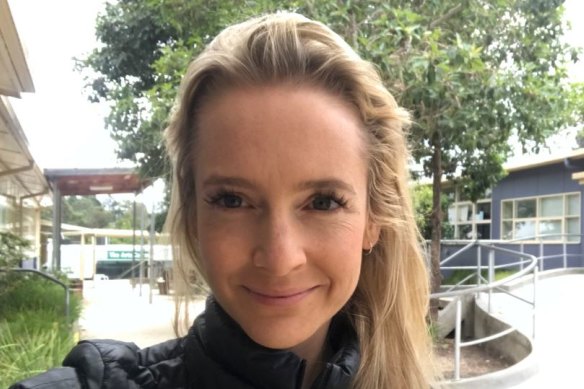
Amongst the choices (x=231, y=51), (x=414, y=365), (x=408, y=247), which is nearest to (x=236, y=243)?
→ (x=231, y=51)

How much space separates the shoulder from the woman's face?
16 cm

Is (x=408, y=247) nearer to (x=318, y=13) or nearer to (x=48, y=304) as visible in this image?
(x=318, y=13)

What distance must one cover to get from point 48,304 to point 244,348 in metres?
5.85

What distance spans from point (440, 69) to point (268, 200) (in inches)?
145

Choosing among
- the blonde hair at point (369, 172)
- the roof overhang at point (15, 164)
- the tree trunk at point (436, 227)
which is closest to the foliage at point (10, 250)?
the roof overhang at point (15, 164)

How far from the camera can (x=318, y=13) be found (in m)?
4.76

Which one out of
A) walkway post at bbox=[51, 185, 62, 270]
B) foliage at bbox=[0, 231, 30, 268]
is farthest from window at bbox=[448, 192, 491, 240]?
foliage at bbox=[0, 231, 30, 268]

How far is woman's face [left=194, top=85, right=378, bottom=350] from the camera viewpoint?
3.20 ft

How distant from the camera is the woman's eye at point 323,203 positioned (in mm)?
1024

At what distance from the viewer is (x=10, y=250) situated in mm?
6012

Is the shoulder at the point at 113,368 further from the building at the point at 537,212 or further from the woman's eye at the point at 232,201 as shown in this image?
the building at the point at 537,212

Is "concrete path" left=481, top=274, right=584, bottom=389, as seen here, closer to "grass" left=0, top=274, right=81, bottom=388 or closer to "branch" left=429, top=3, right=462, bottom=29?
"branch" left=429, top=3, right=462, bottom=29

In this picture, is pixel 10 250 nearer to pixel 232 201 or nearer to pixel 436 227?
pixel 436 227

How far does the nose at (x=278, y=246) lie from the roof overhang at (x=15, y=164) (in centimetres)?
437
